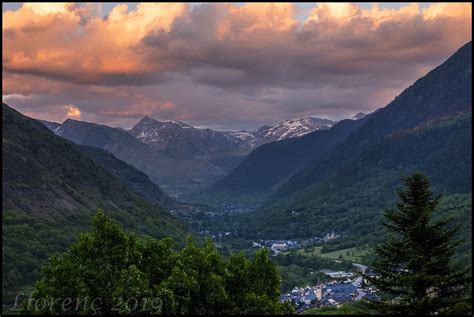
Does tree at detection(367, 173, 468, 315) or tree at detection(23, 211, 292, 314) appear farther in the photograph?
tree at detection(23, 211, 292, 314)

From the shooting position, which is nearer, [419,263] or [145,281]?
[419,263]

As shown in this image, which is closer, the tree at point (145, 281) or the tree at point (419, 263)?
the tree at point (419, 263)

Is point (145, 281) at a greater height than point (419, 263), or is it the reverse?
point (419, 263)

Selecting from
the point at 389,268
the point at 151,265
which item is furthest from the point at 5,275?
the point at 389,268

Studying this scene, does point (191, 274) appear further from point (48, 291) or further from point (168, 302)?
point (48, 291)
